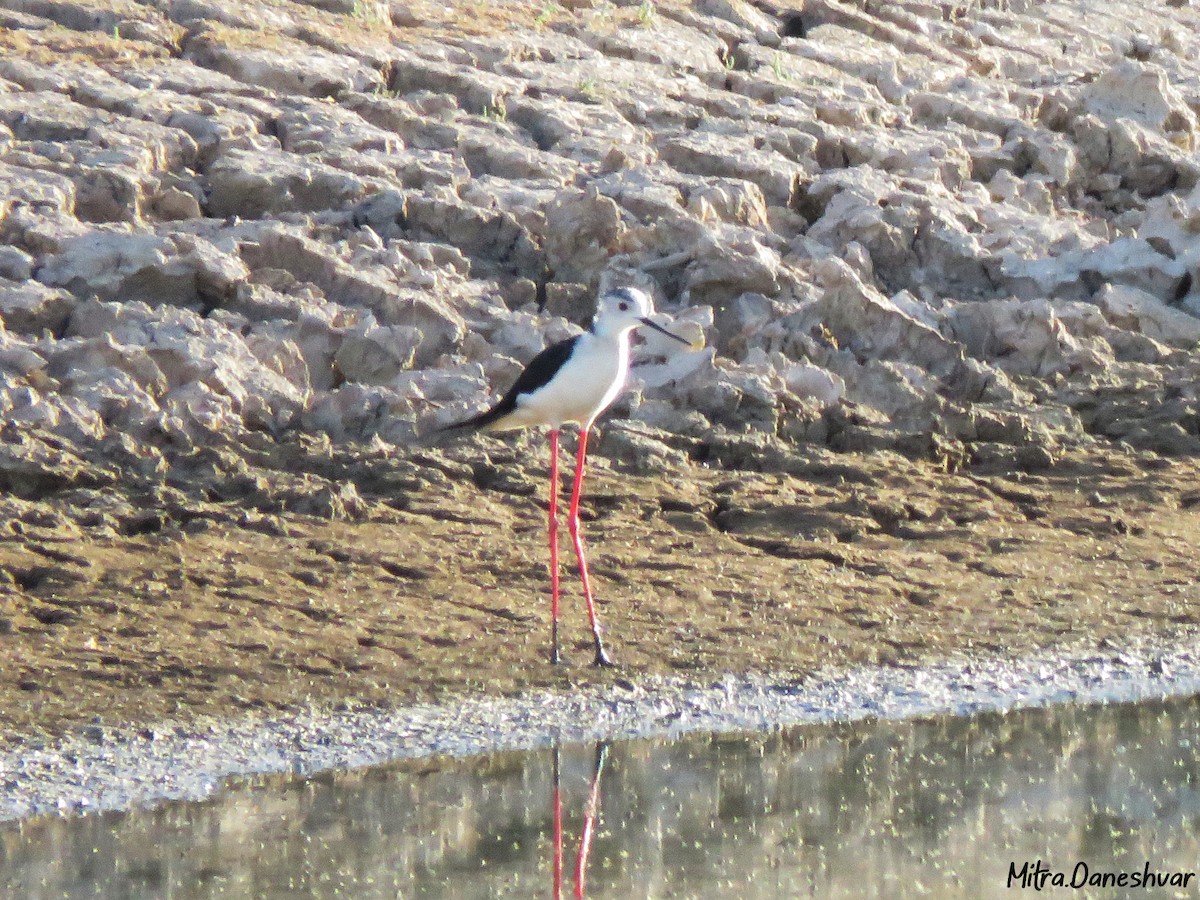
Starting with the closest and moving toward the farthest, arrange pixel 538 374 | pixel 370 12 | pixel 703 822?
1. pixel 703 822
2. pixel 538 374
3. pixel 370 12

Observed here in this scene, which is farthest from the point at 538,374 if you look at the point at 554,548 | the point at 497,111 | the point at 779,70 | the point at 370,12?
the point at 779,70

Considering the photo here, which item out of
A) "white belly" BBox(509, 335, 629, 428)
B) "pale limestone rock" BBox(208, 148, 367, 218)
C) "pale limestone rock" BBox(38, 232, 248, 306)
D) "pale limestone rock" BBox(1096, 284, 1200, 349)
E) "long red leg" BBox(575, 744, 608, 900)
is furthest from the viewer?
"pale limestone rock" BBox(1096, 284, 1200, 349)

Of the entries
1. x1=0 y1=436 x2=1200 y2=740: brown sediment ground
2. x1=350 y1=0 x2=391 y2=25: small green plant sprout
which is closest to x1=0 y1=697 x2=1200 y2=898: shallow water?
x1=0 y1=436 x2=1200 y2=740: brown sediment ground

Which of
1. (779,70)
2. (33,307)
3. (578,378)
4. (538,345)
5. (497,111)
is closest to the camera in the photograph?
(578,378)

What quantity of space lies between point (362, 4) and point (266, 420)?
353 cm

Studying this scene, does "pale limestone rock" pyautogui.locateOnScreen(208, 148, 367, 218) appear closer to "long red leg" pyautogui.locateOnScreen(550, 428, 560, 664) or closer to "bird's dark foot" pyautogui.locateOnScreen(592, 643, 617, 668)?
"long red leg" pyautogui.locateOnScreen(550, 428, 560, 664)

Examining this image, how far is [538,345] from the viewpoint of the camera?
876 centimetres

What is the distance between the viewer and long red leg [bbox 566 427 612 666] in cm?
698

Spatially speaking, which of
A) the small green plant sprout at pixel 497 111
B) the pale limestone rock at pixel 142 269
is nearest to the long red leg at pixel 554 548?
the pale limestone rock at pixel 142 269

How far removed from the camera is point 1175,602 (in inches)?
303

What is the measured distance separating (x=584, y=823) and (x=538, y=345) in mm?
3115

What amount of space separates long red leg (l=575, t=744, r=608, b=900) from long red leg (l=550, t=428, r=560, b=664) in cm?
58

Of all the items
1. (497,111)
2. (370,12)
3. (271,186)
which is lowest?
(271,186)

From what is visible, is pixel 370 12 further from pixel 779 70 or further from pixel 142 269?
pixel 142 269
